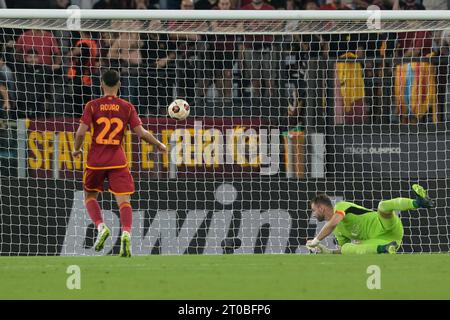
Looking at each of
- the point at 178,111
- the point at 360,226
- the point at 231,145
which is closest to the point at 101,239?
the point at 178,111

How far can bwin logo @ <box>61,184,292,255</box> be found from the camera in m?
15.2

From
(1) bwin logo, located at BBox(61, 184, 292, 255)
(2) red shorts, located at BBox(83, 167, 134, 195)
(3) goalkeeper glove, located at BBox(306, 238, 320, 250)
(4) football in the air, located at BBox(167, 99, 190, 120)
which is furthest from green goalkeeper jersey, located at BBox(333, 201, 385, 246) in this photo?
(2) red shorts, located at BBox(83, 167, 134, 195)

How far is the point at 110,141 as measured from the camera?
12.6 metres

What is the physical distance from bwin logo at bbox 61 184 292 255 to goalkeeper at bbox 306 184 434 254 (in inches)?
37.2

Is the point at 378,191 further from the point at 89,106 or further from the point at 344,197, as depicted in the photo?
the point at 89,106

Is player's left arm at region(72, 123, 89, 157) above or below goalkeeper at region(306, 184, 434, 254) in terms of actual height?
above

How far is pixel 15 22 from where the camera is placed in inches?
547

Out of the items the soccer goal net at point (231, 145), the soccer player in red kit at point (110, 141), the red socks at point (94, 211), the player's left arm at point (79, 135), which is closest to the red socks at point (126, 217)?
the soccer player in red kit at point (110, 141)

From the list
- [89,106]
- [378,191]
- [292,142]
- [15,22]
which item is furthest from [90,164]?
[378,191]

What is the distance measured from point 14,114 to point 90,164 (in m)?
2.88

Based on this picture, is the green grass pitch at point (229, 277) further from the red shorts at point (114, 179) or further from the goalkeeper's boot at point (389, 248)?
the goalkeeper's boot at point (389, 248)

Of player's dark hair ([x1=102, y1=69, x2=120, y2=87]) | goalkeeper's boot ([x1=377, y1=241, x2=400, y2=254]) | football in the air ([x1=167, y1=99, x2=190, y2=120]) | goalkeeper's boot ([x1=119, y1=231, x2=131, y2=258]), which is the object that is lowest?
goalkeeper's boot ([x1=119, y1=231, x2=131, y2=258])

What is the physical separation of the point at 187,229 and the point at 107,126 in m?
2.98

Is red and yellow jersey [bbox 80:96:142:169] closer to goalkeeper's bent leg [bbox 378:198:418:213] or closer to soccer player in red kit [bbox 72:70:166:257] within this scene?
soccer player in red kit [bbox 72:70:166:257]
